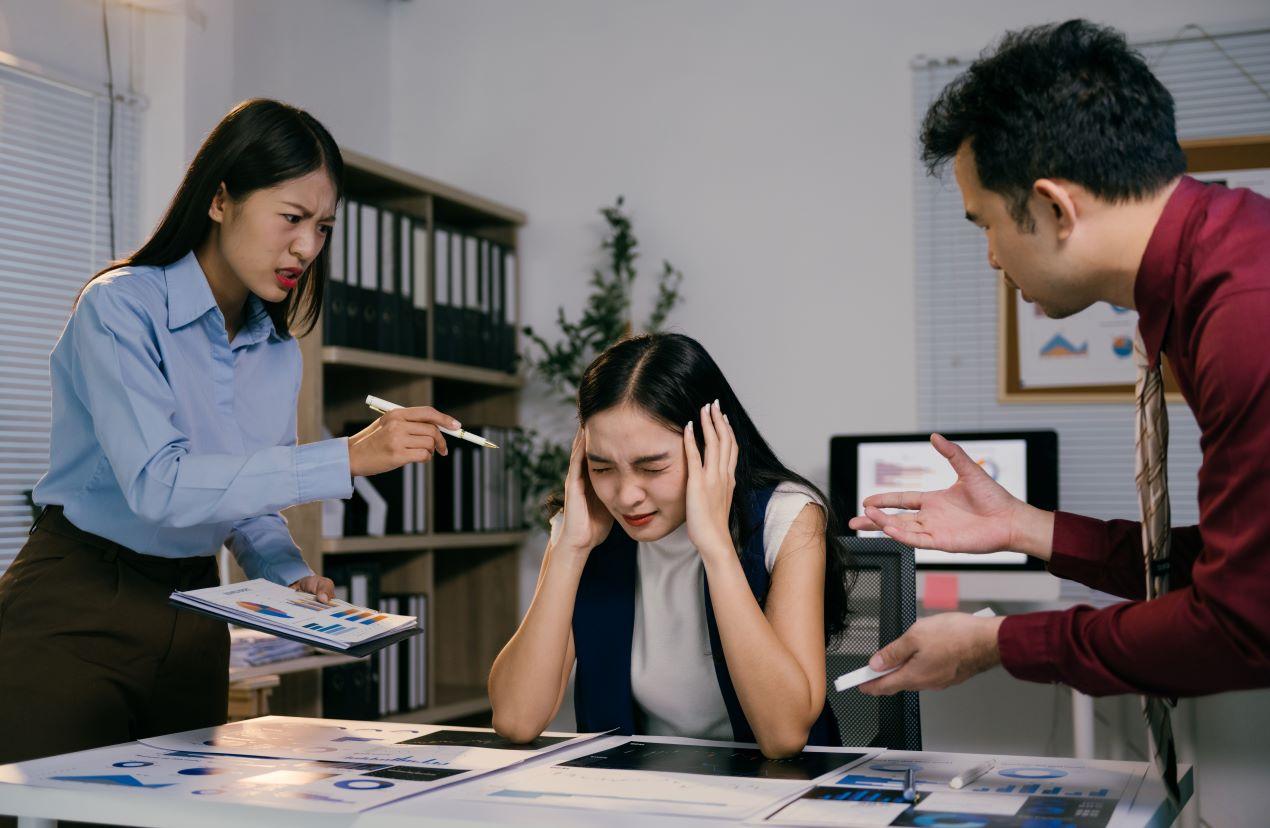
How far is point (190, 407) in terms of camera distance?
1.71 m

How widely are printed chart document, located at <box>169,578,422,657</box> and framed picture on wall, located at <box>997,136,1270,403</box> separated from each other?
2.39m

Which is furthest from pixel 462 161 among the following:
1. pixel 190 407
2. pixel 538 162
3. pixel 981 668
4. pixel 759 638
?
pixel 981 668

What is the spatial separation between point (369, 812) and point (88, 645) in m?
0.63

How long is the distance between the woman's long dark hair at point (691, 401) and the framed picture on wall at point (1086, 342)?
5.97 feet

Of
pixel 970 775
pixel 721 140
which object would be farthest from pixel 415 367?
pixel 970 775

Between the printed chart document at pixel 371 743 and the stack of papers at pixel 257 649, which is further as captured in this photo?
the stack of papers at pixel 257 649

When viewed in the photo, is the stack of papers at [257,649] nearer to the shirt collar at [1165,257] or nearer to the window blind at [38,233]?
the window blind at [38,233]

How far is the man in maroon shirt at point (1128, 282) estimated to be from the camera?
1.02 metres

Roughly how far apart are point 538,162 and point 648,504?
2.58 meters

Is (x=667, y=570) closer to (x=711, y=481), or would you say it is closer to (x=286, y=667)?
(x=711, y=481)

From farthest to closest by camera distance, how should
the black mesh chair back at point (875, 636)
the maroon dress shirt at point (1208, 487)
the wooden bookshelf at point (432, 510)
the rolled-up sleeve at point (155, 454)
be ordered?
the wooden bookshelf at point (432, 510), the black mesh chair back at point (875, 636), the rolled-up sleeve at point (155, 454), the maroon dress shirt at point (1208, 487)

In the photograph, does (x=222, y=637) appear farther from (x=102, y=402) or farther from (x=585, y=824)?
(x=585, y=824)

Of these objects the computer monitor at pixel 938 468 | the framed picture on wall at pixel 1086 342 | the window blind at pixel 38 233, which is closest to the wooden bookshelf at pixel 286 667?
the window blind at pixel 38 233

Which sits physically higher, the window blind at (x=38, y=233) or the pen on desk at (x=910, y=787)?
the window blind at (x=38, y=233)
